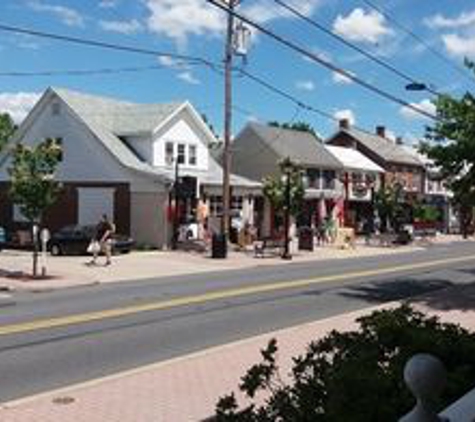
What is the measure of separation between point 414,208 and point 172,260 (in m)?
37.3

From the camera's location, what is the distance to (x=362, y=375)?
504cm

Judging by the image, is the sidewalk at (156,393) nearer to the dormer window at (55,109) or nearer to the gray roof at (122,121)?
the gray roof at (122,121)

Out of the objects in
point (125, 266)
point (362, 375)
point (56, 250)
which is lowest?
point (125, 266)

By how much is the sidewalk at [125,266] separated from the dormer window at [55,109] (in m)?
8.65

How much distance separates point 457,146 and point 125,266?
12.9 metres

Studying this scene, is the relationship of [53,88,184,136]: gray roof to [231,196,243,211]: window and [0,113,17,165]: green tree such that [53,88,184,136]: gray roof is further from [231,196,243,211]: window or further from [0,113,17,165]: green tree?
[0,113,17,165]: green tree

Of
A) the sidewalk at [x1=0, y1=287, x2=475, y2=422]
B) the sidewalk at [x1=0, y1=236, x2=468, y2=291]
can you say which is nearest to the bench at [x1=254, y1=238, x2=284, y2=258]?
the sidewalk at [x1=0, y1=236, x2=468, y2=291]

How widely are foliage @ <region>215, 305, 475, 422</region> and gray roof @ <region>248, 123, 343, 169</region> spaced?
53200 millimetres

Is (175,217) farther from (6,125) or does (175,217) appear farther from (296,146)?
(6,125)

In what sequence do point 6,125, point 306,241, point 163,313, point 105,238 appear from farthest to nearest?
point 6,125 < point 306,241 < point 105,238 < point 163,313

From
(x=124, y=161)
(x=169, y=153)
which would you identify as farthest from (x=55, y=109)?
(x=169, y=153)

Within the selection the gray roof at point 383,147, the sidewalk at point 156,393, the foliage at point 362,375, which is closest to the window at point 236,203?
the gray roof at point 383,147

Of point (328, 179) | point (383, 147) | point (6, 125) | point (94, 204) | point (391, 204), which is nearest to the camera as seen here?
point (94, 204)

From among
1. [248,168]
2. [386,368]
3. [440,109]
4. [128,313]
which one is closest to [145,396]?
[386,368]
